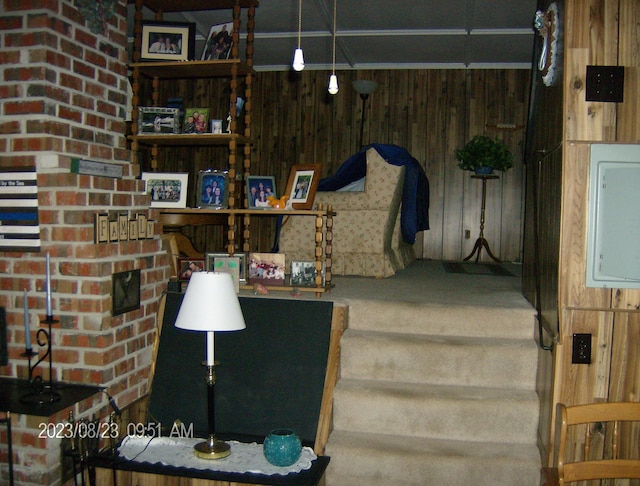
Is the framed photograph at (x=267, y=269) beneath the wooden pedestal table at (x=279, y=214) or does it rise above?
beneath

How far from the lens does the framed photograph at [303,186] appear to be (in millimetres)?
3924

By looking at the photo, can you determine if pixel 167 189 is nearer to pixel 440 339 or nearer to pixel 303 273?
pixel 303 273

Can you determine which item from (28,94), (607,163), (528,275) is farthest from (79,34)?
(528,275)

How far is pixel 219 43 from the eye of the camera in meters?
3.99

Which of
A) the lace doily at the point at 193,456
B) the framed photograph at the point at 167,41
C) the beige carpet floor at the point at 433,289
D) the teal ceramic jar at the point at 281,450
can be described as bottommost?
the lace doily at the point at 193,456

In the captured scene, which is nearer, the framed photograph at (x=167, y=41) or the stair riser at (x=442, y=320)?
the stair riser at (x=442, y=320)

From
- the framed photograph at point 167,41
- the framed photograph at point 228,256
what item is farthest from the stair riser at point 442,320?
the framed photograph at point 167,41

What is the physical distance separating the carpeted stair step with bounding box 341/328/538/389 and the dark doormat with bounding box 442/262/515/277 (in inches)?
92.0

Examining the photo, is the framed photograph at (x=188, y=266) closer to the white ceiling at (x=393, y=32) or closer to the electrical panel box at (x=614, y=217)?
the electrical panel box at (x=614, y=217)

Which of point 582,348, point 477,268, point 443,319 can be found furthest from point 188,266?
point 477,268

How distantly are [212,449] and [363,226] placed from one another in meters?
2.60

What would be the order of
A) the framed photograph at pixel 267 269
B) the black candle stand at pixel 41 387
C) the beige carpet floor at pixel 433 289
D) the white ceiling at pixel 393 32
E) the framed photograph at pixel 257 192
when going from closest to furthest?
the black candle stand at pixel 41 387, the beige carpet floor at pixel 433 289, the framed photograph at pixel 267 269, the framed photograph at pixel 257 192, the white ceiling at pixel 393 32

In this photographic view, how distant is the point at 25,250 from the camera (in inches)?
106

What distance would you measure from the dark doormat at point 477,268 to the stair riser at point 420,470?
9.36 feet
